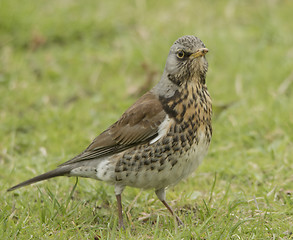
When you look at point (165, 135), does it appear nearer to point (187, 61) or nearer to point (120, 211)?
point (187, 61)

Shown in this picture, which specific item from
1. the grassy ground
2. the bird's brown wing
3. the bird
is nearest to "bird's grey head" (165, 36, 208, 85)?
the bird

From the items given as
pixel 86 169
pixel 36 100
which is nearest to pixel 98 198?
pixel 86 169

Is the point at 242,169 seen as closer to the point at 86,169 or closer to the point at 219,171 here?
the point at 219,171

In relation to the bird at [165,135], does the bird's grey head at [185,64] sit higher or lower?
higher

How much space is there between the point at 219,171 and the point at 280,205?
88 centimetres

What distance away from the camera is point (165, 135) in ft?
13.5

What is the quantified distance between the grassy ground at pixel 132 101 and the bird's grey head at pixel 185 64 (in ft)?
3.12

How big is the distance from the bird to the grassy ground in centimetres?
32

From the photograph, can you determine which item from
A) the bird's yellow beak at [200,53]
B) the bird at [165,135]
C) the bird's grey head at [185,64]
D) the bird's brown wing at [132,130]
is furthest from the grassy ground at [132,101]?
the bird's yellow beak at [200,53]

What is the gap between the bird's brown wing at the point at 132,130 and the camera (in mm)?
4258

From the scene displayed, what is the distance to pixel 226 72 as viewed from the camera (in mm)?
7352

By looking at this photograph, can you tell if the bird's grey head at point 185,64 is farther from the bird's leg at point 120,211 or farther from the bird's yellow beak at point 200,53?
the bird's leg at point 120,211

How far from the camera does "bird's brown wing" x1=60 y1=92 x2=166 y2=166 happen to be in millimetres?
4258

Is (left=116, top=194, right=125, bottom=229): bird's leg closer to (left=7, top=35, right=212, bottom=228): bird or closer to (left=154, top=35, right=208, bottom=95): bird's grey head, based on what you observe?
(left=7, top=35, right=212, bottom=228): bird
